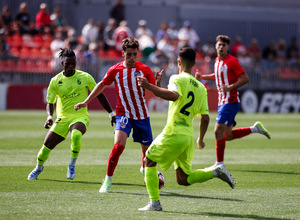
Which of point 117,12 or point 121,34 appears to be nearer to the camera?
point 121,34

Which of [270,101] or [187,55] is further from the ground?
[187,55]

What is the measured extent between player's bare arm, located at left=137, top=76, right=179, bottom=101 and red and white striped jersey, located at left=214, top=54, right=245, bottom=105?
3666mm

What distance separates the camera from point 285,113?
25266mm

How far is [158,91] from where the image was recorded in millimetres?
6125

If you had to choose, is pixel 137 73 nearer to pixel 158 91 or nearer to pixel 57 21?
pixel 158 91

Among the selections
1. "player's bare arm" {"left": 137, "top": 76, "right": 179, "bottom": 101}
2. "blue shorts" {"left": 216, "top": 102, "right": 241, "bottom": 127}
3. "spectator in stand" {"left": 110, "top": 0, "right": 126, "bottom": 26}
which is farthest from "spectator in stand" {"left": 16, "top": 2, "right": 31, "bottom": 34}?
"player's bare arm" {"left": 137, "top": 76, "right": 179, "bottom": 101}

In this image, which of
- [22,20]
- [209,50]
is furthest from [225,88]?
[209,50]

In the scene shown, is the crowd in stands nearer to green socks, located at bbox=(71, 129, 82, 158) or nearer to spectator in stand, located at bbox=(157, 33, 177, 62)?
spectator in stand, located at bbox=(157, 33, 177, 62)

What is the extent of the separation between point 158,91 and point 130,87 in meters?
1.91

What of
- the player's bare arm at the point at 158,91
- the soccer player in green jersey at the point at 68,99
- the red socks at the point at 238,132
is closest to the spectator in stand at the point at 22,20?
the red socks at the point at 238,132

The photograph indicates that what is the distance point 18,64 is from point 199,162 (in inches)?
514

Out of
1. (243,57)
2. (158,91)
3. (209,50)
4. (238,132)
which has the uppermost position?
(158,91)

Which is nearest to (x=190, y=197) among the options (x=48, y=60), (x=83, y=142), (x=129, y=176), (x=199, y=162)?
(x=129, y=176)

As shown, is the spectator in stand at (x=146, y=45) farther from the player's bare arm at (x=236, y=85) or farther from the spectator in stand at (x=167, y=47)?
the player's bare arm at (x=236, y=85)
